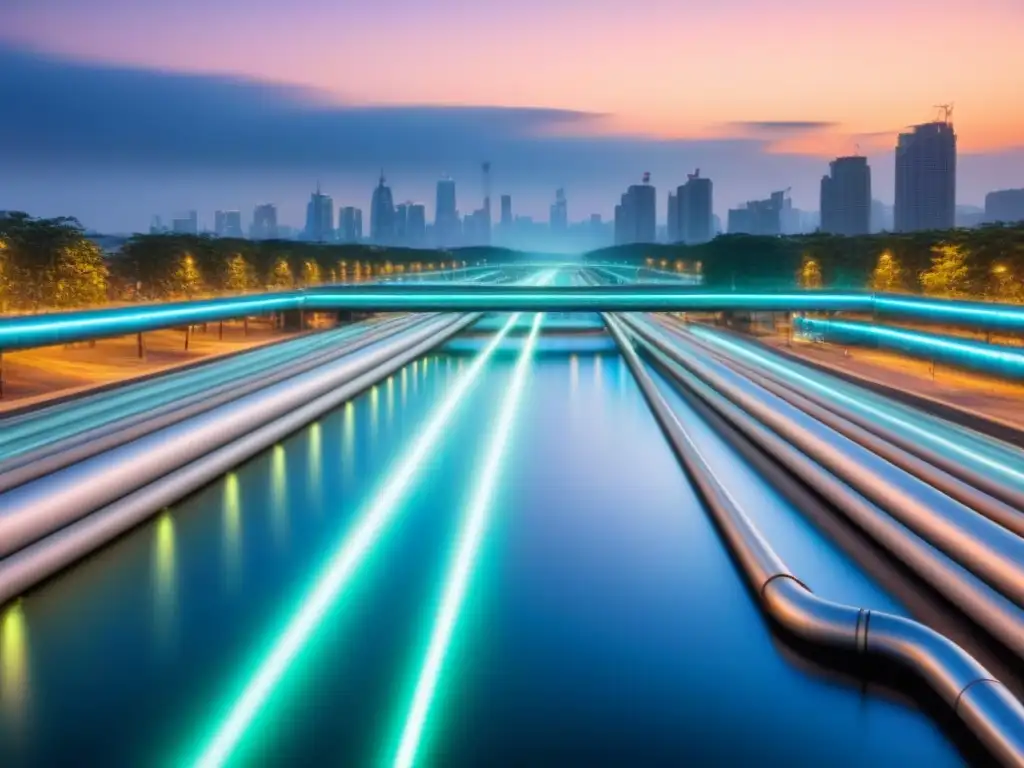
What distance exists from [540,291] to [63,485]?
29958mm

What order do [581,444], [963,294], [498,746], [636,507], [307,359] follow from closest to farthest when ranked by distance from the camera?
[498,746], [636,507], [581,444], [307,359], [963,294]

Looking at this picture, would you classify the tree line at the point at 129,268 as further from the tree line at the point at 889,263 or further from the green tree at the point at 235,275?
the tree line at the point at 889,263

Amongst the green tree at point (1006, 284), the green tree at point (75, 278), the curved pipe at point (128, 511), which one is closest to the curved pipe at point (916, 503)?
the curved pipe at point (128, 511)

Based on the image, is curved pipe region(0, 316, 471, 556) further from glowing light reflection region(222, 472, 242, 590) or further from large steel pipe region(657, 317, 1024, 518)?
large steel pipe region(657, 317, 1024, 518)

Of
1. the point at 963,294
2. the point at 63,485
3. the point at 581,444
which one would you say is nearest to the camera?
the point at 63,485

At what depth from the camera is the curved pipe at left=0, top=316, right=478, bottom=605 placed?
1040 centimetres

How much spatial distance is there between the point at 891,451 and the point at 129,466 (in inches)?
385

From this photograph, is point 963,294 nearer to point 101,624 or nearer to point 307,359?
point 307,359

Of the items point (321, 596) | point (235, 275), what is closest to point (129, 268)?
point (235, 275)

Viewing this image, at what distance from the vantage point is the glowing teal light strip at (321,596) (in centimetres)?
716

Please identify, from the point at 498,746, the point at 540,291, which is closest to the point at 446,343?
the point at 540,291

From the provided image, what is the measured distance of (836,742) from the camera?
7070mm

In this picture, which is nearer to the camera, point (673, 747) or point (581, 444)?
point (673, 747)

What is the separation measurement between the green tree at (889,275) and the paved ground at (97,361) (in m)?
29.9
